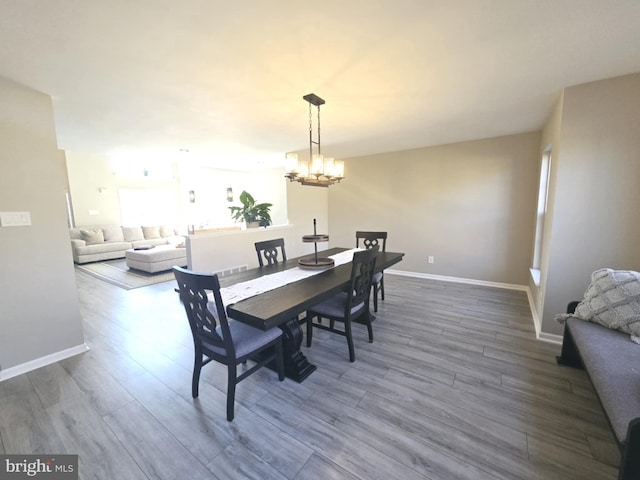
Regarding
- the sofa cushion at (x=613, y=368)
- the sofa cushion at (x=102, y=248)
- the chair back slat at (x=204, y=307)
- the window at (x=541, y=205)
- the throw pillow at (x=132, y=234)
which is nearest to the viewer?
the sofa cushion at (x=613, y=368)

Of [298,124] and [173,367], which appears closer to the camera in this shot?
[173,367]

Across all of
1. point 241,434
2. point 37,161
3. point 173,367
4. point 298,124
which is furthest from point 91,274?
point 241,434

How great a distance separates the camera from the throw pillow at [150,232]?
285 inches

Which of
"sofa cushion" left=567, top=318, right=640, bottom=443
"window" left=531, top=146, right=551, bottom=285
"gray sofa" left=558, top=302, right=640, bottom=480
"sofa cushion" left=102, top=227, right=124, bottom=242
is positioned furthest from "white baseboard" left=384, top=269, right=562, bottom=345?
"sofa cushion" left=102, top=227, right=124, bottom=242

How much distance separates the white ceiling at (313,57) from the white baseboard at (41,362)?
7.75ft

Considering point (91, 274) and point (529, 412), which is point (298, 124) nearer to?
point (529, 412)

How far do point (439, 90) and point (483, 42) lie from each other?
70cm

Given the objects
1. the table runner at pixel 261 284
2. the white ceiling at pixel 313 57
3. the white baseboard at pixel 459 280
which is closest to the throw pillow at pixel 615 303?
the white ceiling at pixel 313 57

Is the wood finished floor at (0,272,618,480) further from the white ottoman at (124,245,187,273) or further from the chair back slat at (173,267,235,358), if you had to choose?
the white ottoman at (124,245,187,273)

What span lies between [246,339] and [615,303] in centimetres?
257

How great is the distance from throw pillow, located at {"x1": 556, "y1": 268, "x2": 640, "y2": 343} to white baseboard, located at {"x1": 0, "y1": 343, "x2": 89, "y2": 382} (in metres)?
4.40

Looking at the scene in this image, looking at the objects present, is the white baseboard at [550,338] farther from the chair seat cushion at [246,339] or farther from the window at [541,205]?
the chair seat cushion at [246,339]

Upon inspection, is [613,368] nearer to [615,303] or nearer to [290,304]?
[615,303]

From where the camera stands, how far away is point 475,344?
2.54 m
